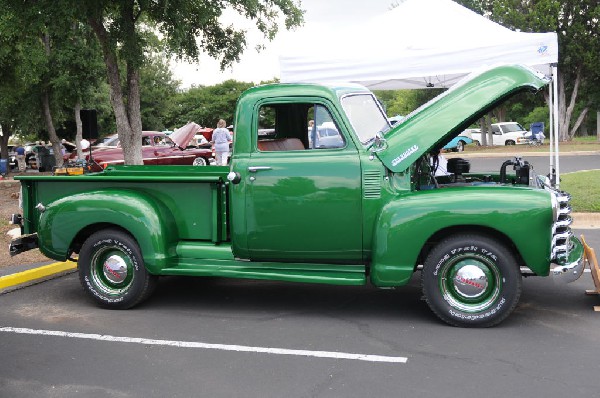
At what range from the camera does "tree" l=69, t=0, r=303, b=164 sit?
561 inches

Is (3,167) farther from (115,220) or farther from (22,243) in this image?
(115,220)

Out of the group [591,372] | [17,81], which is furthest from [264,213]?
[17,81]

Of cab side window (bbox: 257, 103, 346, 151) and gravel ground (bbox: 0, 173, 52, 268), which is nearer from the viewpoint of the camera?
cab side window (bbox: 257, 103, 346, 151)

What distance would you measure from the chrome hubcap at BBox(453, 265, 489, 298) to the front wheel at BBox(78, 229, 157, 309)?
111 inches

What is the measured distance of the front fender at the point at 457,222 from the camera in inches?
204

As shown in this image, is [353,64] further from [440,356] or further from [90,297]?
[440,356]

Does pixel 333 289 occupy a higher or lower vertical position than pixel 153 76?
lower

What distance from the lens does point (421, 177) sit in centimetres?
647

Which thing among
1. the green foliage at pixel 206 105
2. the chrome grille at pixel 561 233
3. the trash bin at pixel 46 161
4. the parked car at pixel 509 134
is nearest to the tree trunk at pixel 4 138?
the trash bin at pixel 46 161

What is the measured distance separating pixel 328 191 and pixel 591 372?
241 centimetres

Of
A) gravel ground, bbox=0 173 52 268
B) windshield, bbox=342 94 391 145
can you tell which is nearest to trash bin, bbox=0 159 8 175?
gravel ground, bbox=0 173 52 268

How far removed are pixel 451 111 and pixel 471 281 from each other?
4.75 feet

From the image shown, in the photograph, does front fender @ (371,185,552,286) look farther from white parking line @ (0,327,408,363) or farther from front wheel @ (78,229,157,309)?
front wheel @ (78,229,157,309)

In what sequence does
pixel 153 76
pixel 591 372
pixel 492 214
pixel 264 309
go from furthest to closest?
pixel 153 76, pixel 264 309, pixel 492 214, pixel 591 372
